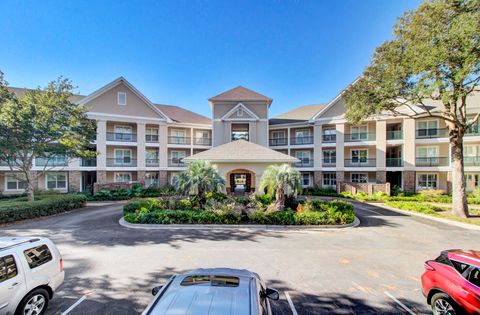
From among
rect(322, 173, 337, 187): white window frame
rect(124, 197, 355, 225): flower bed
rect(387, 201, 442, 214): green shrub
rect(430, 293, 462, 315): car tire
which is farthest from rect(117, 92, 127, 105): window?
rect(387, 201, 442, 214): green shrub

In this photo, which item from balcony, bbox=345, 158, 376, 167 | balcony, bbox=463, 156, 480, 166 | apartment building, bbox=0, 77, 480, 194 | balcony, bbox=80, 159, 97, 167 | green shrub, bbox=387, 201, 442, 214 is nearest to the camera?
green shrub, bbox=387, 201, 442, 214

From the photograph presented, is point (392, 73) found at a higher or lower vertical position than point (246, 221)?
higher

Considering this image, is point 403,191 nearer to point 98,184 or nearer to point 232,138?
point 232,138

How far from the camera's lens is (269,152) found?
18.9 metres

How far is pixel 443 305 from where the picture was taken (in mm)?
4691

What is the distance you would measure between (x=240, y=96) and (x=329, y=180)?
16816mm

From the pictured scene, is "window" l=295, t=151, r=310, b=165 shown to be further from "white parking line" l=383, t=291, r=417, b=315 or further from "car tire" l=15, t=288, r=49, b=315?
"car tire" l=15, t=288, r=49, b=315

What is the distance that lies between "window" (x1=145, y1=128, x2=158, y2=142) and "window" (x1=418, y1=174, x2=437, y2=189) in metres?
34.0

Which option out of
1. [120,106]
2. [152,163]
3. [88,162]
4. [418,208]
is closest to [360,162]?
[418,208]

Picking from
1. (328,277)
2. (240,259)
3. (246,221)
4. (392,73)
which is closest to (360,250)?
(328,277)

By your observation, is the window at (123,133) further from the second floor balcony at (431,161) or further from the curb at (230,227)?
the second floor balcony at (431,161)

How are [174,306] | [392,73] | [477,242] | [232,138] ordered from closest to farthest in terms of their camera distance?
[174,306] < [477,242] < [392,73] < [232,138]

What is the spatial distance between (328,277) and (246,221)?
22.0 ft

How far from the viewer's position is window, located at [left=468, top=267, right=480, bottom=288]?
432 cm
